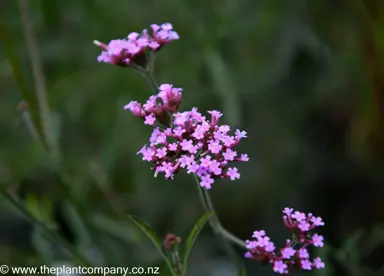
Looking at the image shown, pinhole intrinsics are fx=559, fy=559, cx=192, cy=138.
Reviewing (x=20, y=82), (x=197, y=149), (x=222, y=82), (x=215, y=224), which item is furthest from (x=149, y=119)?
(x=222, y=82)

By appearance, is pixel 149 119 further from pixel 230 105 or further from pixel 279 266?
pixel 230 105

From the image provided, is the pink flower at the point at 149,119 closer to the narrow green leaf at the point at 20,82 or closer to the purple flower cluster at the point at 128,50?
the purple flower cluster at the point at 128,50

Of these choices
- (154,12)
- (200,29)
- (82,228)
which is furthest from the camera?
(154,12)

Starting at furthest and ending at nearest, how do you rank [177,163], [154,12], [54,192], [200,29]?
Result: [54,192] → [154,12] → [200,29] → [177,163]

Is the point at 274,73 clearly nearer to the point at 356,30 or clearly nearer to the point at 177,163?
the point at 356,30

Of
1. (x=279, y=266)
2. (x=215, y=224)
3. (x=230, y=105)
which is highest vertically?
(x=230, y=105)

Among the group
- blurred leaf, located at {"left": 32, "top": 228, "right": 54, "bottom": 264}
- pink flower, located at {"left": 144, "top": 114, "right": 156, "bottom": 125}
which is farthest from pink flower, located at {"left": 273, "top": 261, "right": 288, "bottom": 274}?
blurred leaf, located at {"left": 32, "top": 228, "right": 54, "bottom": 264}

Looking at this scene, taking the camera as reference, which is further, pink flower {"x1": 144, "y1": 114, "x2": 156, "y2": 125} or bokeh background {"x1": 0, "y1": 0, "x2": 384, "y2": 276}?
bokeh background {"x1": 0, "y1": 0, "x2": 384, "y2": 276}

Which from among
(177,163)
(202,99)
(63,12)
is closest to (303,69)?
(202,99)

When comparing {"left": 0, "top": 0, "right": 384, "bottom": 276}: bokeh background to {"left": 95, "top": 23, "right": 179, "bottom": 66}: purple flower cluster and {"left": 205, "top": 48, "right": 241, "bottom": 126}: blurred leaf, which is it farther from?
{"left": 95, "top": 23, "right": 179, "bottom": 66}: purple flower cluster
